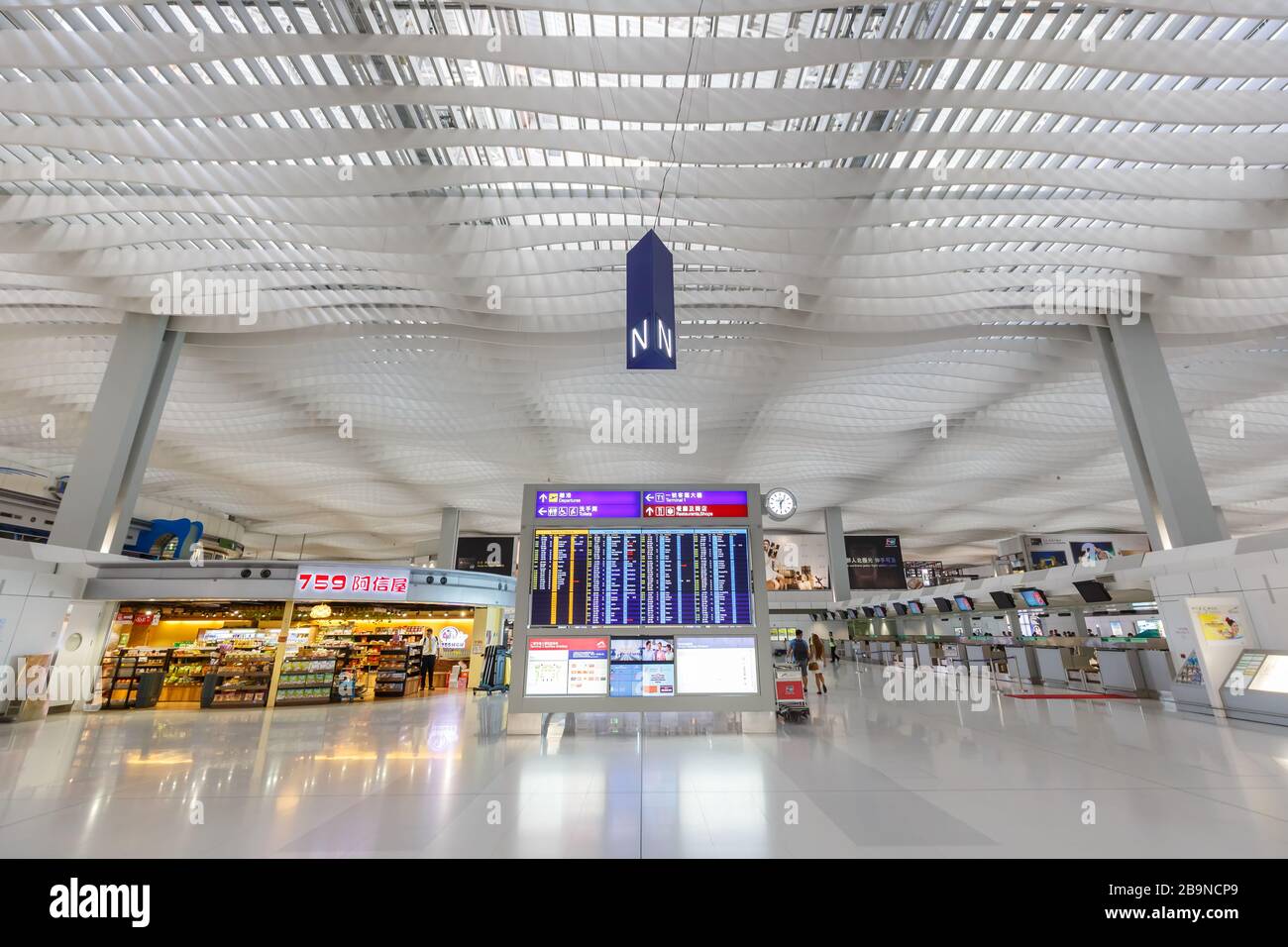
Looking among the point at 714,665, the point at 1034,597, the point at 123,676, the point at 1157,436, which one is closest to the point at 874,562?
the point at 1034,597

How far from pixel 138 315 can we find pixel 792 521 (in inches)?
1359

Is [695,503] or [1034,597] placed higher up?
[695,503]

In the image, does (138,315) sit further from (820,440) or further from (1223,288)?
(1223,288)

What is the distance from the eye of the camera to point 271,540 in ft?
138

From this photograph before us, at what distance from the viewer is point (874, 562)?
37.0 m

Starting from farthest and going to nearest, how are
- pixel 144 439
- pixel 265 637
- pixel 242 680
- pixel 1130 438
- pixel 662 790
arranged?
pixel 265 637
pixel 144 439
pixel 1130 438
pixel 242 680
pixel 662 790

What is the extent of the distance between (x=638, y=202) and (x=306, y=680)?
13.2 metres

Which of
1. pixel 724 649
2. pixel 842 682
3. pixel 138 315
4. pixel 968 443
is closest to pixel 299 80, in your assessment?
pixel 138 315

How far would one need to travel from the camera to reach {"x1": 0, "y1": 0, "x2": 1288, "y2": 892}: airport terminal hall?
13.8 feet

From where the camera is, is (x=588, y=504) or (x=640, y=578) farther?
(x=588, y=504)

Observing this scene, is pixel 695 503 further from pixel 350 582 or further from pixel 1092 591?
pixel 1092 591

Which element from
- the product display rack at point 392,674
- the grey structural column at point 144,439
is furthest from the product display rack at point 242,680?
the grey structural column at point 144,439

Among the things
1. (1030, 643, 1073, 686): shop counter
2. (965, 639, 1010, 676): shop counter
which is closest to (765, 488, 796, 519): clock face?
(1030, 643, 1073, 686): shop counter

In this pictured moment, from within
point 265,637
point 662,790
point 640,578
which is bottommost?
point 662,790
